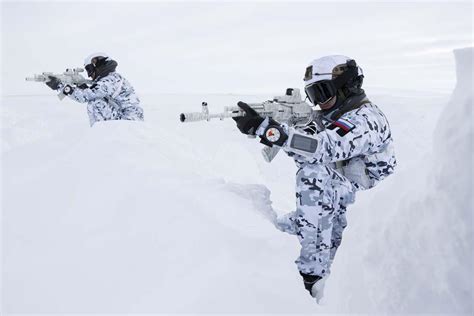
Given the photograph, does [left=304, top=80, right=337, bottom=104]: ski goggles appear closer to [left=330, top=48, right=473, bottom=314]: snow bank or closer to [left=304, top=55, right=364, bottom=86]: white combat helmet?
[left=304, top=55, right=364, bottom=86]: white combat helmet

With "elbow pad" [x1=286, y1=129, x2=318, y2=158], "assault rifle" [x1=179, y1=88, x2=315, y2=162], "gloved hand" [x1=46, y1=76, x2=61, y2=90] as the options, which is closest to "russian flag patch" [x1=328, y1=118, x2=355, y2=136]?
"elbow pad" [x1=286, y1=129, x2=318, y2=158]

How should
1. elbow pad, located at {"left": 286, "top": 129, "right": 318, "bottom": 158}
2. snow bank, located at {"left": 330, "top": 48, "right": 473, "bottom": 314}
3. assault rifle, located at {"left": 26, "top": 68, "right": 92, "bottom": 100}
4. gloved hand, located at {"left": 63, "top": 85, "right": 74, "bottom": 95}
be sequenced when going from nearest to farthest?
snow bank, located at {"left": 330, "top": 48, "right": 473, "bottom": 314}, elbow pad, located at {"left": 286, "top": 129, "right": 318, "bottom": 158}, gloved hand, located at {"left": 63, "top": 85, "right": 74, "bottom": 95}, assault rifle, located at {"left": 26, "top": 68, "right": 92, "bottom": 100}

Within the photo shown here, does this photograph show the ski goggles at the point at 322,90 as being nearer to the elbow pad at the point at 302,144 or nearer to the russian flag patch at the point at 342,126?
the russian flag patch at the point at 342,126

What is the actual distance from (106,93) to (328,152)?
18.4 ft

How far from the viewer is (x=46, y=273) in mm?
2387

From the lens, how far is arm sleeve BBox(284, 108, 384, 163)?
2.81 meters

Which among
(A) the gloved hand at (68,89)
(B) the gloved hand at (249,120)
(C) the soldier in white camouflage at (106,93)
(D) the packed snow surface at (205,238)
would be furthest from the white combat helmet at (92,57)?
(B) the gloved hand at (249,120)

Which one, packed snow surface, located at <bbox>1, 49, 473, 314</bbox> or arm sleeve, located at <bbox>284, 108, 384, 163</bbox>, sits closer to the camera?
packed snow surface, located at <bbox>1, 49, 473, 314</bbox>

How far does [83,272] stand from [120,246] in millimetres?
256

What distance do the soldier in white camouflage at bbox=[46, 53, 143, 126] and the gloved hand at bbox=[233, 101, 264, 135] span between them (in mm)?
5030

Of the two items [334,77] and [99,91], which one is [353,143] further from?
[99,91]

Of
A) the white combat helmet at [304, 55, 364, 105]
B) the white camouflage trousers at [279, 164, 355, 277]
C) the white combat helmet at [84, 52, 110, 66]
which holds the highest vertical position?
the white combat helmet at [84, 52, 110, 66]

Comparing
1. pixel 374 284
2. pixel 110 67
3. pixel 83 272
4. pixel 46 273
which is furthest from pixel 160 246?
pixel 110 67

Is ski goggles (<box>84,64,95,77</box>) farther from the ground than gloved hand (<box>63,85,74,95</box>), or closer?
farther from the ground
